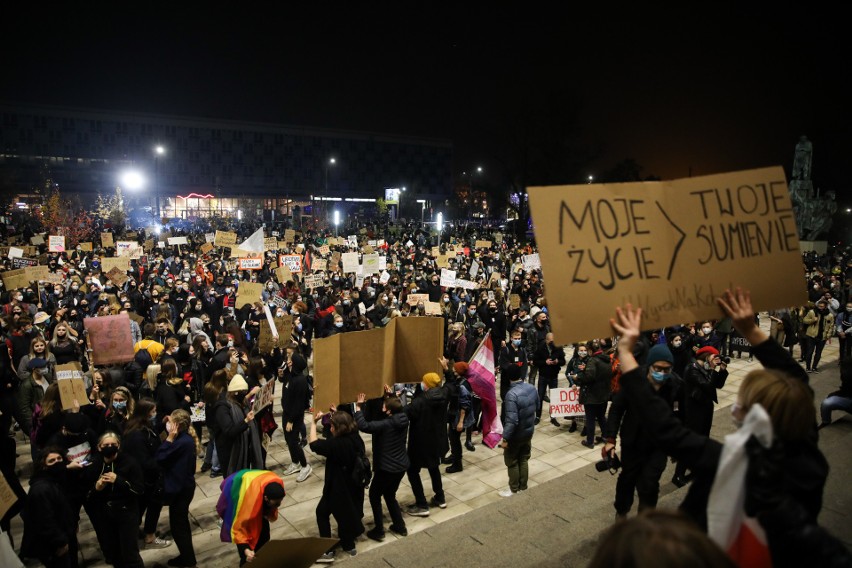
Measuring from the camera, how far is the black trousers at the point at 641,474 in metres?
4.66

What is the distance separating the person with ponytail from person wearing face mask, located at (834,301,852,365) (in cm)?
1354

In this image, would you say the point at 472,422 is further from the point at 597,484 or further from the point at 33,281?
the point at 33,281

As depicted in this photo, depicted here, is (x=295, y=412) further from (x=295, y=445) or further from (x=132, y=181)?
(x=132, y=181)

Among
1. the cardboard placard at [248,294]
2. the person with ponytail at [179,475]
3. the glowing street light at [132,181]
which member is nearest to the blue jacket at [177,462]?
the person with ponytail at [179,475]

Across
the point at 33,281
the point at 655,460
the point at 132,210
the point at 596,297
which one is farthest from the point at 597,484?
the point at 132,210

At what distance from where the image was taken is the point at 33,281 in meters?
15.3

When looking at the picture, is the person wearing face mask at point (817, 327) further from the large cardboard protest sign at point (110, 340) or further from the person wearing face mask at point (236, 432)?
the large cardboard protest sign at point (110, 340)

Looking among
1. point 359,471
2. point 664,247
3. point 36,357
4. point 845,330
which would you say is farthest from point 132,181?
point 664,247

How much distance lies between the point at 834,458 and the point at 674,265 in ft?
14.2

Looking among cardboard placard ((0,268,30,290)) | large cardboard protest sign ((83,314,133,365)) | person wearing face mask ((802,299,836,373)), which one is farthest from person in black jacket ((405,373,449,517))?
cardboard placard ((0,268,30,290))

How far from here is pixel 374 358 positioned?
6535 mm

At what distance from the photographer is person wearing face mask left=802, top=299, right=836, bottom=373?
12.9m

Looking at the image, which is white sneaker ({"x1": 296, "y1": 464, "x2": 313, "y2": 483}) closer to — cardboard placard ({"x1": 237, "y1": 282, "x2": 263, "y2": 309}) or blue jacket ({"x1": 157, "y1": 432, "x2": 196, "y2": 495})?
blue jacket ({"x1": 157, "y1": 432, "x2": 196, "y2": 495})

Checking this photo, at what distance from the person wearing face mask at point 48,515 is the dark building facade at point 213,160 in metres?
76.7
